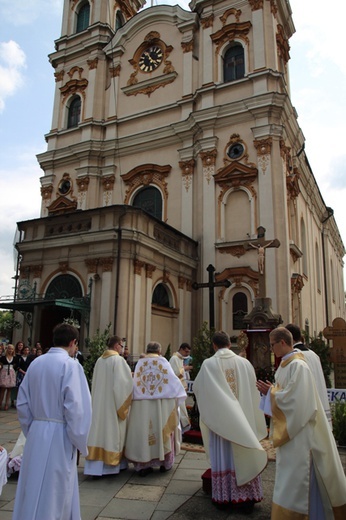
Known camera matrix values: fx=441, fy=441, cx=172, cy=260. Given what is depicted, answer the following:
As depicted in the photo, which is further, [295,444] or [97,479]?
[97,479]

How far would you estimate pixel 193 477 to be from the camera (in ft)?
19.7

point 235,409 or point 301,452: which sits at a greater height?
point 235,409

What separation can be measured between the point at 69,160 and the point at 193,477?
2077cm

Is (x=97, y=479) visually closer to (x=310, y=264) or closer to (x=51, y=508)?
(x=51, y=508)

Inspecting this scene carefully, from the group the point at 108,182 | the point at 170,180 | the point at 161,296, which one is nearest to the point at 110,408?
the point at 161,296

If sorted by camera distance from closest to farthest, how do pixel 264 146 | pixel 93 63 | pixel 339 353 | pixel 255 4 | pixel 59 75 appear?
→ pixel 339 353
pixel 264 146
pixel 255 4
pixel 93 63
pixel 59 75

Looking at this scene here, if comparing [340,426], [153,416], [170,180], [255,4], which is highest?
[255,4]

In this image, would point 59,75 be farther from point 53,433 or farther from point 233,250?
point 53,433

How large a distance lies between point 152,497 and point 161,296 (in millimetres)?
12323

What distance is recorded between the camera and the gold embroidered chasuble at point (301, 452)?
3.89m

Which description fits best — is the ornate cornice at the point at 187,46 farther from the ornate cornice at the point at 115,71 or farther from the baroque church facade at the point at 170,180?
the ornate cornice at the point at 115,71

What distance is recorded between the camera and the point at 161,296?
17453mm

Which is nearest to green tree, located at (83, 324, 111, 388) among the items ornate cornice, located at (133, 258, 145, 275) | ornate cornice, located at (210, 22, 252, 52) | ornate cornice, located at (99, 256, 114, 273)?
ornate cornice, located at (99, 256, 114, 273)

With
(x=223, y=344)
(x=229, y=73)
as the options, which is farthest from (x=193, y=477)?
(x=229, y=73)
